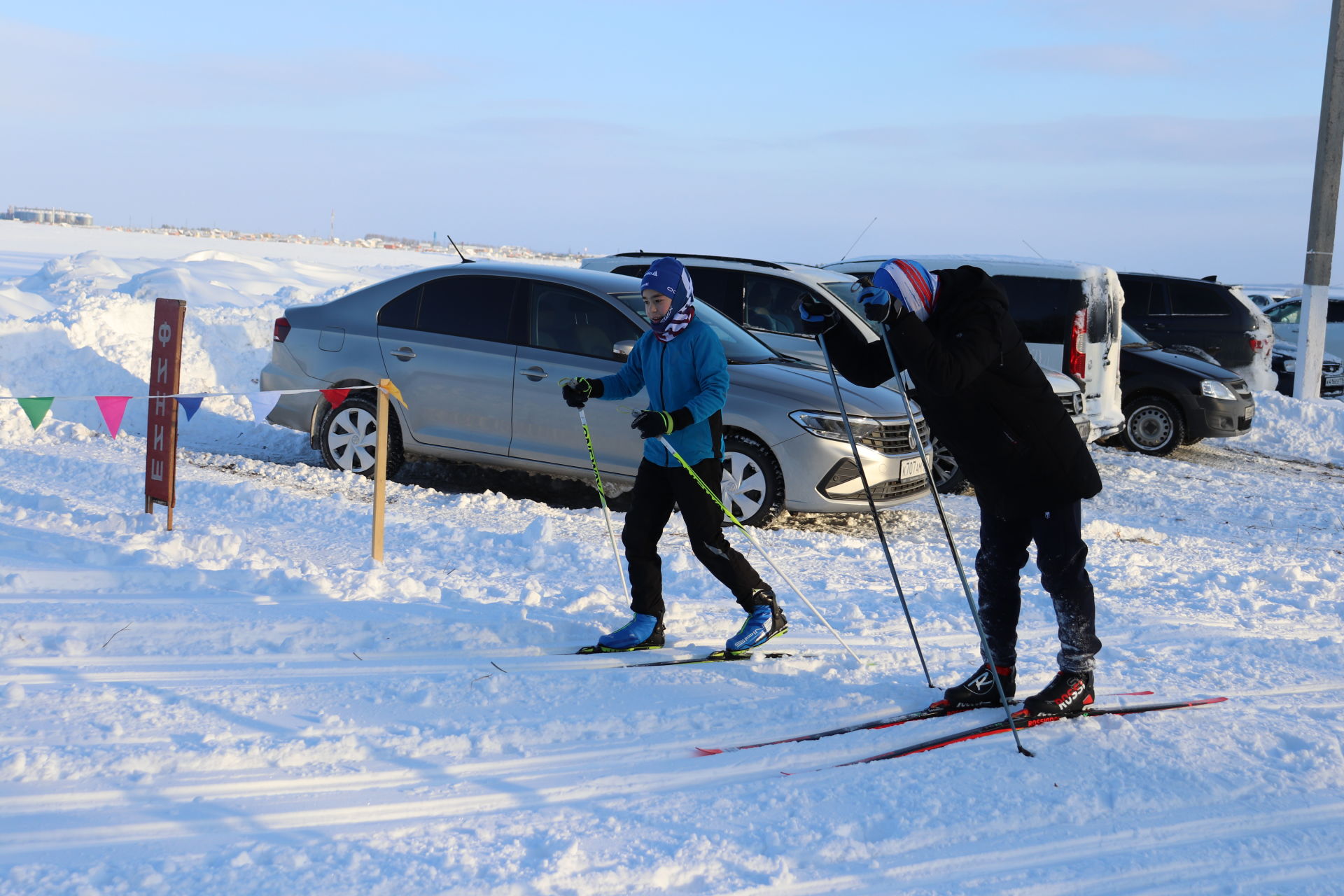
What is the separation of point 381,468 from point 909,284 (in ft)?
10.8

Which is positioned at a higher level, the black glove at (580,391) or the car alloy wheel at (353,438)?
the black glove at (580,391)

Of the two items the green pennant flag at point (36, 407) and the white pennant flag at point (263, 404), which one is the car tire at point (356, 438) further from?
the green pennant flag at point (36, 407)

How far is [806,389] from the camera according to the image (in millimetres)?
7316

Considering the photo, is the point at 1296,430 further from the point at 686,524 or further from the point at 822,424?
the point at 686,524

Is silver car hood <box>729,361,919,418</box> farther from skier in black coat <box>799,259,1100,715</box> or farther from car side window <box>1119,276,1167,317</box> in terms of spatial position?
car side window <box>1119,276,1167,317</box>

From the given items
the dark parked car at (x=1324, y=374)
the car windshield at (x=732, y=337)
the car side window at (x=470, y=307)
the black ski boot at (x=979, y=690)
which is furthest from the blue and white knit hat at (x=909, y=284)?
the dark parked car at (x=1324, y=374)

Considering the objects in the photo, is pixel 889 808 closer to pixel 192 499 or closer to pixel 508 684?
pixel 508 684

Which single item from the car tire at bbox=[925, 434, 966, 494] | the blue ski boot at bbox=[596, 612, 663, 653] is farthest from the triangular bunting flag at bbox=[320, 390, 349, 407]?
the car tire at bbox=[925, 434, 966, 494]

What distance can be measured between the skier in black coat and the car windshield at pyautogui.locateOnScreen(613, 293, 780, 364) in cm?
361

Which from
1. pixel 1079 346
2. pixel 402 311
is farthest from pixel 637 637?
pixel 1079 346

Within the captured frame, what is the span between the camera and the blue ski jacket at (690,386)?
4.54 metres

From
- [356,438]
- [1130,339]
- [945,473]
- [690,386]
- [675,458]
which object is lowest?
[945,473]

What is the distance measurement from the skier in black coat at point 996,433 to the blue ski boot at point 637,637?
1.31 metres

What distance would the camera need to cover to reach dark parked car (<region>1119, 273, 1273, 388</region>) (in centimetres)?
1396
